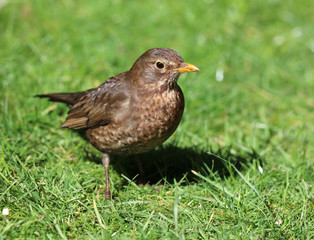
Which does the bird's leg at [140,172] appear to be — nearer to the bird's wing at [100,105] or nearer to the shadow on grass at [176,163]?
the shadow on grass at [176,163]

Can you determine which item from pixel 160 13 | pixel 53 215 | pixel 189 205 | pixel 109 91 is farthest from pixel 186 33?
pixel 53 215

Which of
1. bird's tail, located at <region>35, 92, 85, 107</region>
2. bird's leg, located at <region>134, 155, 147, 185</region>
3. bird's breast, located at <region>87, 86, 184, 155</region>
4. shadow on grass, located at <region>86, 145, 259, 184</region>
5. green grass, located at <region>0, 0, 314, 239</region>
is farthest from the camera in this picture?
bird's tail, located at <region>35, 92, 85, 107</region>

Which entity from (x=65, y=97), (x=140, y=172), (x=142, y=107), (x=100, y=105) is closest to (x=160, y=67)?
(x=142, y=107)

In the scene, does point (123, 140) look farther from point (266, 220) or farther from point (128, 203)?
point (266, 220)

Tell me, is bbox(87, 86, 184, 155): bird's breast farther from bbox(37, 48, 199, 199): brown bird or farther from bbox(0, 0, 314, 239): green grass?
bbox(0, 0, 314, 239): green grass

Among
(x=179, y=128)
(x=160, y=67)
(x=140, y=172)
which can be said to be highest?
(x=160, y=67)

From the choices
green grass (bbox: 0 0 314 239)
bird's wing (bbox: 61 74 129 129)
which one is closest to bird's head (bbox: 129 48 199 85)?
bird's wing (bbox: 61 74 129 129)

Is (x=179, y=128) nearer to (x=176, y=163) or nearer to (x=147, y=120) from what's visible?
(x=176, y=163)
